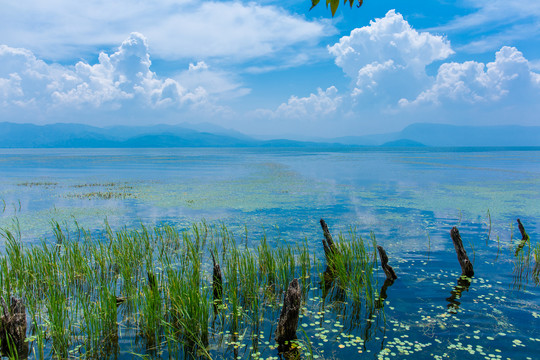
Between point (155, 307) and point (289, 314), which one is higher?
Result: point (155, 307)

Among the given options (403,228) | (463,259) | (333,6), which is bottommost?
(403,228)

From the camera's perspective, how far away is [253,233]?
1556 cm

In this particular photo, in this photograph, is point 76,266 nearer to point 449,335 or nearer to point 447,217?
point 449,335

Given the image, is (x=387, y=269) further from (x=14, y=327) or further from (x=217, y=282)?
(x=14, y=327)

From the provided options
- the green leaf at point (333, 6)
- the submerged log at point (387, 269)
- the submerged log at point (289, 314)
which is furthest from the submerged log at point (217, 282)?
the green leaf at point (333, 6)

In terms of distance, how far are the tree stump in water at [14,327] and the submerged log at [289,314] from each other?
14.5ft

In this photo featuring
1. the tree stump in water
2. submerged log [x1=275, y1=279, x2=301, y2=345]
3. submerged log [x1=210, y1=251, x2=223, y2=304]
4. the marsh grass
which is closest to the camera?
the tree stump in water

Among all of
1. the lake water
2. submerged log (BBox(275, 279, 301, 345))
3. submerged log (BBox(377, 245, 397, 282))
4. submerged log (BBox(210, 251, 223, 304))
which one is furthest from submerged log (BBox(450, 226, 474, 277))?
submerged log (BBox(210, 251, 223, 304))

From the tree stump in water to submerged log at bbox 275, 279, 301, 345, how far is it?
442 cm

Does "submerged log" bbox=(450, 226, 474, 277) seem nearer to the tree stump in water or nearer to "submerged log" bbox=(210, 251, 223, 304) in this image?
"submerged log" bbox=(210, 251, 223, 304)

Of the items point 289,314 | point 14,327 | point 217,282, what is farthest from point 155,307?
point 289,314

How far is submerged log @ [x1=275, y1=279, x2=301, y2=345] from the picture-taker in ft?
21.4

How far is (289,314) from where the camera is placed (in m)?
6.70

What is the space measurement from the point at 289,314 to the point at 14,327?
4636 mm
